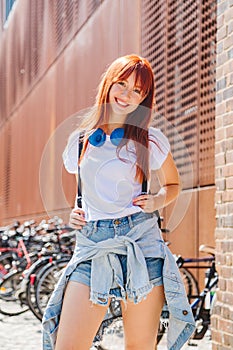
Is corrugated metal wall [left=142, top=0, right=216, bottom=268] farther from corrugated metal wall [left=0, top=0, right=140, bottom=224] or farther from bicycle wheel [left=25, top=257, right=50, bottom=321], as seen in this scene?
bicycle wheel [left=25, top=257, right=50, bottom=321]

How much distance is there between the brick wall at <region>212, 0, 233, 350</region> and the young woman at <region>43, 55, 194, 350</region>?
2.12 meters

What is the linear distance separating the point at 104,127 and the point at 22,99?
58.2 feet

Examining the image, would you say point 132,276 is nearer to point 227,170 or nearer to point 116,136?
point 116,136

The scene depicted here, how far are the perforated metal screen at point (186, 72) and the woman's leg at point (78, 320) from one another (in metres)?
5.35

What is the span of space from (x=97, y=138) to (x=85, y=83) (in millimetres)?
11025

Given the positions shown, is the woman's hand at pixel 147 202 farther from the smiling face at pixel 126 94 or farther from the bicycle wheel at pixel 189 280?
the bicycle wheel at pixel 189 280

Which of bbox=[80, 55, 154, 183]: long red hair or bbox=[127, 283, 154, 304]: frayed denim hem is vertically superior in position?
bbox=[80, 55, 154, 183]: long red hair

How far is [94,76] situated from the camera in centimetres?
1430

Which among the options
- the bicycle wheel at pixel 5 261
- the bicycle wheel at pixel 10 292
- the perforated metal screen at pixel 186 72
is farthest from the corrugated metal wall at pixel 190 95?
the bicycle wheel at pixel 5 261

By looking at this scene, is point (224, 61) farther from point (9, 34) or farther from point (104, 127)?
point (9, 34)

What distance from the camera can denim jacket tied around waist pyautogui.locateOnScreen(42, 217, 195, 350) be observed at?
378 cm

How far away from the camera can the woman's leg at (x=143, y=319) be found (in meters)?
3.80

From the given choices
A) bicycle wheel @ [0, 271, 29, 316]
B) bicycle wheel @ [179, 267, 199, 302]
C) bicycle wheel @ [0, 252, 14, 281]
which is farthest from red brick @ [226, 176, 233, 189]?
bicycle wheel @ [0, 252, 14, 281]

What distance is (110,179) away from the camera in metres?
3.90
